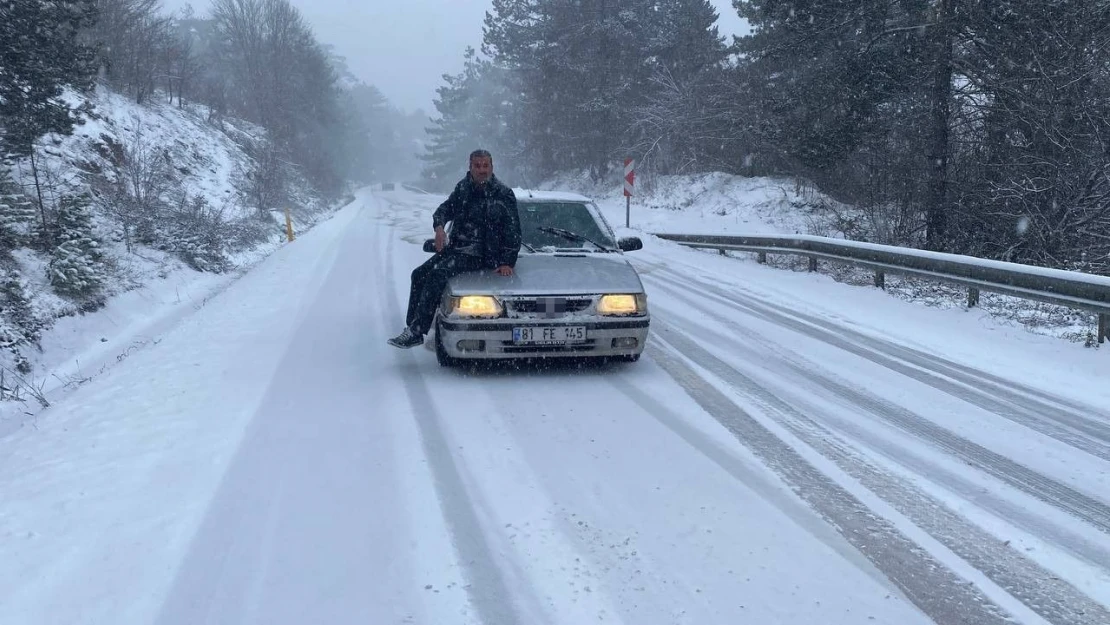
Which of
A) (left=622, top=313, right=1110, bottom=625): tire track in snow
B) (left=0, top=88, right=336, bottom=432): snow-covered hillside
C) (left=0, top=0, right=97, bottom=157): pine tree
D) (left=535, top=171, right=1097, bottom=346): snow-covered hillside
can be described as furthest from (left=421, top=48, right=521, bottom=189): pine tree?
(left=622, top=313, right=1110, bottom=625): tire track in snow

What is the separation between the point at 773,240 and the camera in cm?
1391

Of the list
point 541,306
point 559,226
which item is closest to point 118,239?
point 559,226

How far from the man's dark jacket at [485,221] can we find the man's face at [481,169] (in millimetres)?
45

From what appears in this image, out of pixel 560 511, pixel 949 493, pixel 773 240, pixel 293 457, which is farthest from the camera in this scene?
pixel 773 240

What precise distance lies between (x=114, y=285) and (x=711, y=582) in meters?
12.2

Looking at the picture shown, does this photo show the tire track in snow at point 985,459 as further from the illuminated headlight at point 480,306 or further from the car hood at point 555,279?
the illuminated headlight at point 480,306

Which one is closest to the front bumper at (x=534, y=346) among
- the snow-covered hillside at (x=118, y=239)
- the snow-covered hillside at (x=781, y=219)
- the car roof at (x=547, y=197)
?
the car roof at (x=547, y=197)

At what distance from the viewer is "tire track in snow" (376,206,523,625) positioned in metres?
2.70

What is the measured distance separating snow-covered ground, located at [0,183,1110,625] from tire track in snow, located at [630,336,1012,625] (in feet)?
0.05

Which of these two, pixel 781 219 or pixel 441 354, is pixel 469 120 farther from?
pixel 441 354

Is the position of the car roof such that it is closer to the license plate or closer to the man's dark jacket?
the man's dark jacket

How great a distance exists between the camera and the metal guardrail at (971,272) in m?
7.02

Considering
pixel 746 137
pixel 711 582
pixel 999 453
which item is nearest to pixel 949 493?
pixel 999 453

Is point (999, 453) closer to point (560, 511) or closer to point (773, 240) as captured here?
point (560, 511)
